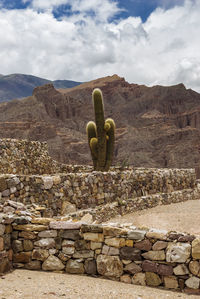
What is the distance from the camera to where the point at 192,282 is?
187 inches

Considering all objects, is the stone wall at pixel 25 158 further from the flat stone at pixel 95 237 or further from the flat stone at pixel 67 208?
the flat stone at pixel 95 237

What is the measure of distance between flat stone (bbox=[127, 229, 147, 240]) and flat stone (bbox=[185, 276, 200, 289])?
0.86 meters

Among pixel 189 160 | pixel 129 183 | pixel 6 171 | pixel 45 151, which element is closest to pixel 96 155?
pixel 45 151

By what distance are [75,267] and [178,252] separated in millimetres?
1677

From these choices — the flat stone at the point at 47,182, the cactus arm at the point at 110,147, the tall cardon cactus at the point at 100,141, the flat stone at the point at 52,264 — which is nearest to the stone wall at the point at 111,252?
the flat stone at the point at 52,264

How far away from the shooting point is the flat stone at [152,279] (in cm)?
494

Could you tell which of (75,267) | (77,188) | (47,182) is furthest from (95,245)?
(77,188)

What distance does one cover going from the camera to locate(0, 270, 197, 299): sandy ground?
455cm

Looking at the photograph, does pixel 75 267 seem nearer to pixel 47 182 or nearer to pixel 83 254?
pixel 83 254

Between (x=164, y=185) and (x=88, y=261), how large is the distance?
13.3 m

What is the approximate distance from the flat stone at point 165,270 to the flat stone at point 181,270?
0.07 meters

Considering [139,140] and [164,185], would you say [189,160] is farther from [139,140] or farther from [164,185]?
[164,185]

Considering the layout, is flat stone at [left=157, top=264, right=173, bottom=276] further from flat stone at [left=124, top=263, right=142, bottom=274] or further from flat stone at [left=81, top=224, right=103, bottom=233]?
flat stone at [left=81, top=224, right=103, bottom=233]

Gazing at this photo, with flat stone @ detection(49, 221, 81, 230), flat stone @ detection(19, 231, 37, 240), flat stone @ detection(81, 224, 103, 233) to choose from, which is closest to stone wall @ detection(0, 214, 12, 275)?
flat stone @ detection(19, 231, 37, 240)
